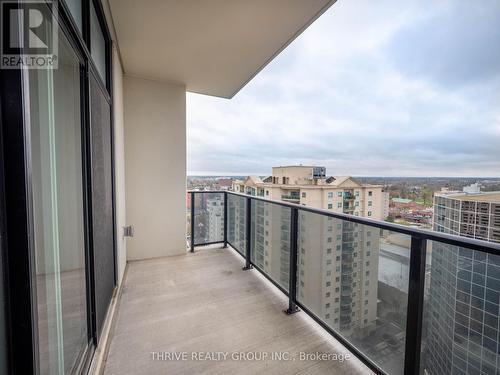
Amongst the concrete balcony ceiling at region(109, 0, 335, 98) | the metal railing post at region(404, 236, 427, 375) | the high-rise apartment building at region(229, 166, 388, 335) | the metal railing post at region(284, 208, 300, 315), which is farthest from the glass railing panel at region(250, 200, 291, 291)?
the concrete balcony ceiling at region(109, 0, 335, 98)

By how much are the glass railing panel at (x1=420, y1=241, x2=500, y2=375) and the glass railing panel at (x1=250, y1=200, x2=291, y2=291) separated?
4.07 ft

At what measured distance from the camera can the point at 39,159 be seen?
77 centimetres

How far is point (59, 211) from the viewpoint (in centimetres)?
97

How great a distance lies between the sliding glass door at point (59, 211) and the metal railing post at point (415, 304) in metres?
1.67

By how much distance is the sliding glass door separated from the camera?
77 centimetres

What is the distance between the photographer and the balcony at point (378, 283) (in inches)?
42.8

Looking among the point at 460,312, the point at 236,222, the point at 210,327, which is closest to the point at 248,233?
the point at 236,222

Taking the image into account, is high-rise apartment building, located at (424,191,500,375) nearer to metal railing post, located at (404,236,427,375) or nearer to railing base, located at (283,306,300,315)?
metal railing post, located at (404,236,427,375)

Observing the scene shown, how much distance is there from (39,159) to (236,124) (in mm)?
6135

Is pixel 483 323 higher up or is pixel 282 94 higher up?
pixel 282 94

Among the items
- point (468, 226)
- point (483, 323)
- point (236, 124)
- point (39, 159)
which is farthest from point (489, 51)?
point (236, 124)

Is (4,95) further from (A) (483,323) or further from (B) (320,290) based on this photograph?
(B) (320,290)

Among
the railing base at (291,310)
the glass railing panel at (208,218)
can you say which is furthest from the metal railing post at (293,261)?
the glass railing panel at (208,218)

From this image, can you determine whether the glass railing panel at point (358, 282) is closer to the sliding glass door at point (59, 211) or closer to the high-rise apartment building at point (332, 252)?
the high-rise apartment building at point (332, 252)
